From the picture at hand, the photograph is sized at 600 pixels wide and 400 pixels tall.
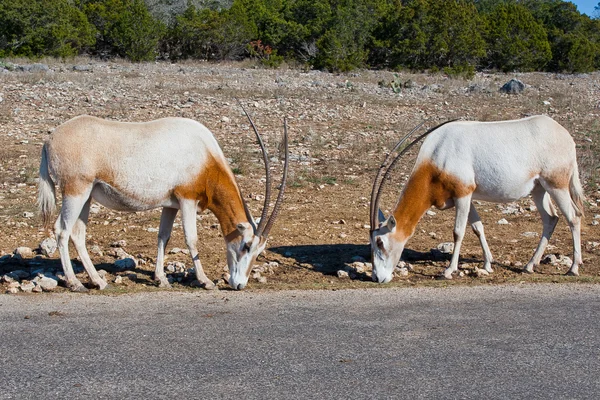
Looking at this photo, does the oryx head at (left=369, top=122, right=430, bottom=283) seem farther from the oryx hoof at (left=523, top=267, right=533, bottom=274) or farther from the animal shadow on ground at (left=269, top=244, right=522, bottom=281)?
the oryx hoof at (left=523, top=267, right=533, bottom=274)

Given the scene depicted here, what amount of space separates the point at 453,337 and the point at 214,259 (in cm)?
347

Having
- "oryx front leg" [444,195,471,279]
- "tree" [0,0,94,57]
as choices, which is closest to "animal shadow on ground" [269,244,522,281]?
"oryx front leg" [444,195,471,279]

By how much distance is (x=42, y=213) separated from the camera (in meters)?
7.45

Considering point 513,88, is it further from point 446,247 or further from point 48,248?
point 48,248

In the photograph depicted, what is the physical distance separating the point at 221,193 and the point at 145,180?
29.6 inches

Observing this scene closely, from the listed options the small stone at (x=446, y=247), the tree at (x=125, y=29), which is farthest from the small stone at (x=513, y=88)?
the tree at (x=125, y=29)

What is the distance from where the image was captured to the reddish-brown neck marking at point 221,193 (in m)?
7.61

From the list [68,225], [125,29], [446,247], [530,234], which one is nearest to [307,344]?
[68,225]

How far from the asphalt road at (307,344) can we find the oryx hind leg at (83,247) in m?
0.37

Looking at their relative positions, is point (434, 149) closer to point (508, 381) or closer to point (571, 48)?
point (508, 381)

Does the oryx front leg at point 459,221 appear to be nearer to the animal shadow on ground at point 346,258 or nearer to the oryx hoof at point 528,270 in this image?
the animal shadow on ground at point 346,258

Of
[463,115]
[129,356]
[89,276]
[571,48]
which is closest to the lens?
[129,356]

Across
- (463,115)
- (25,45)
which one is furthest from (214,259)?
(25,45)

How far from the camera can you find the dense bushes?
116ft
